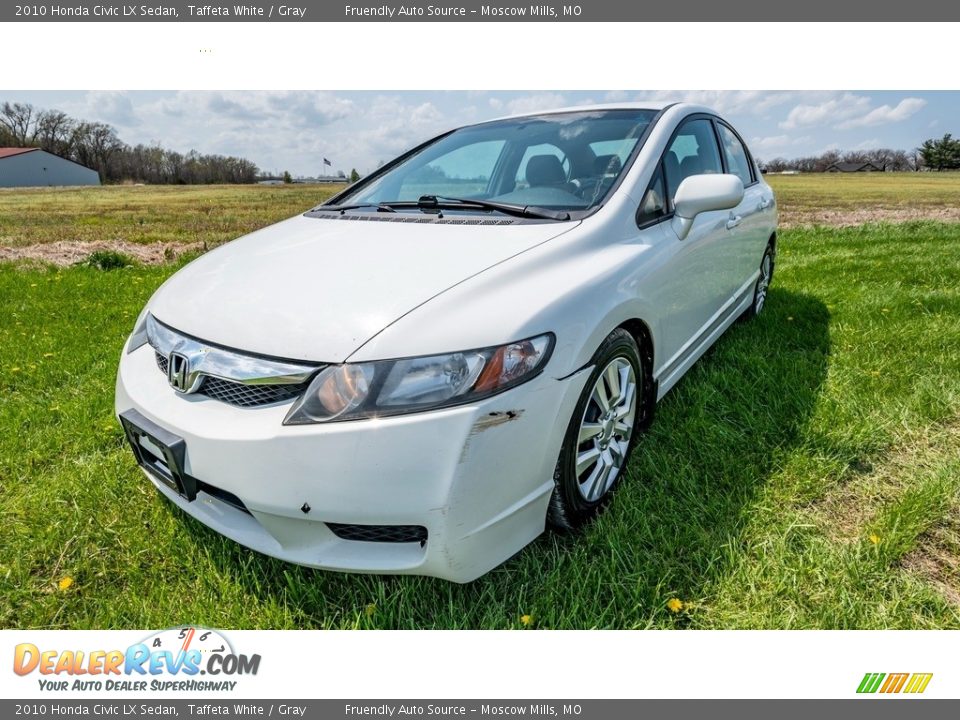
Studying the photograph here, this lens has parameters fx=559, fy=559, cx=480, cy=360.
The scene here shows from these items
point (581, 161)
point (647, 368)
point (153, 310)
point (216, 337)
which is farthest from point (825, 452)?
point (153, 310)

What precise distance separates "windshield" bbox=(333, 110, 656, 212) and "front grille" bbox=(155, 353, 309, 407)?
1.23 meters

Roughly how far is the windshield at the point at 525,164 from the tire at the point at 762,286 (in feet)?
6.31

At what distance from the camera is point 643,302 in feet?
6.74

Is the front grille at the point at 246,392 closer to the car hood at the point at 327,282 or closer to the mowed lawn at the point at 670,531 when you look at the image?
the car hood at the point at 327,282

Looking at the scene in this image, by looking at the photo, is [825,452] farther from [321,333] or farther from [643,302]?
[321,333]

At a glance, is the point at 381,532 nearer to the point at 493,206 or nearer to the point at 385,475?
the point at 385,475

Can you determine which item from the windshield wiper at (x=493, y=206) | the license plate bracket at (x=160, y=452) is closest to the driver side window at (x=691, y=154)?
the windshield wiper at (x=493, y=206)

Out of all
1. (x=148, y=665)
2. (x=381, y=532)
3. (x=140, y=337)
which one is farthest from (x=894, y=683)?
(x=140, y=337)

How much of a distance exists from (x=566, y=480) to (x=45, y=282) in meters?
6.49

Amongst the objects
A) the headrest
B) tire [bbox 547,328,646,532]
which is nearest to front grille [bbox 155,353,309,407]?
tire [bbox 547,328,646,532]

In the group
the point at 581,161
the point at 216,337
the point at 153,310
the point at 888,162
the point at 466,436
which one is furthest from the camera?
the point at 888,162

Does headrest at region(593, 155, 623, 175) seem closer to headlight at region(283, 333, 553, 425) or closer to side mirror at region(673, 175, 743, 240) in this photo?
side mirror at region(673, 175, 743, 240)

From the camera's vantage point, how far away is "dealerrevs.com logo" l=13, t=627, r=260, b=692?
1.52 m

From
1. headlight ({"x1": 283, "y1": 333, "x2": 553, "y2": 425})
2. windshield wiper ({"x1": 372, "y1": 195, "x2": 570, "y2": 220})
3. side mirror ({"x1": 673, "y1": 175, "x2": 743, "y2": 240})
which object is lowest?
headlight ({"x1": 283, "y1": 333, "x2": 553, "y2": 425})
